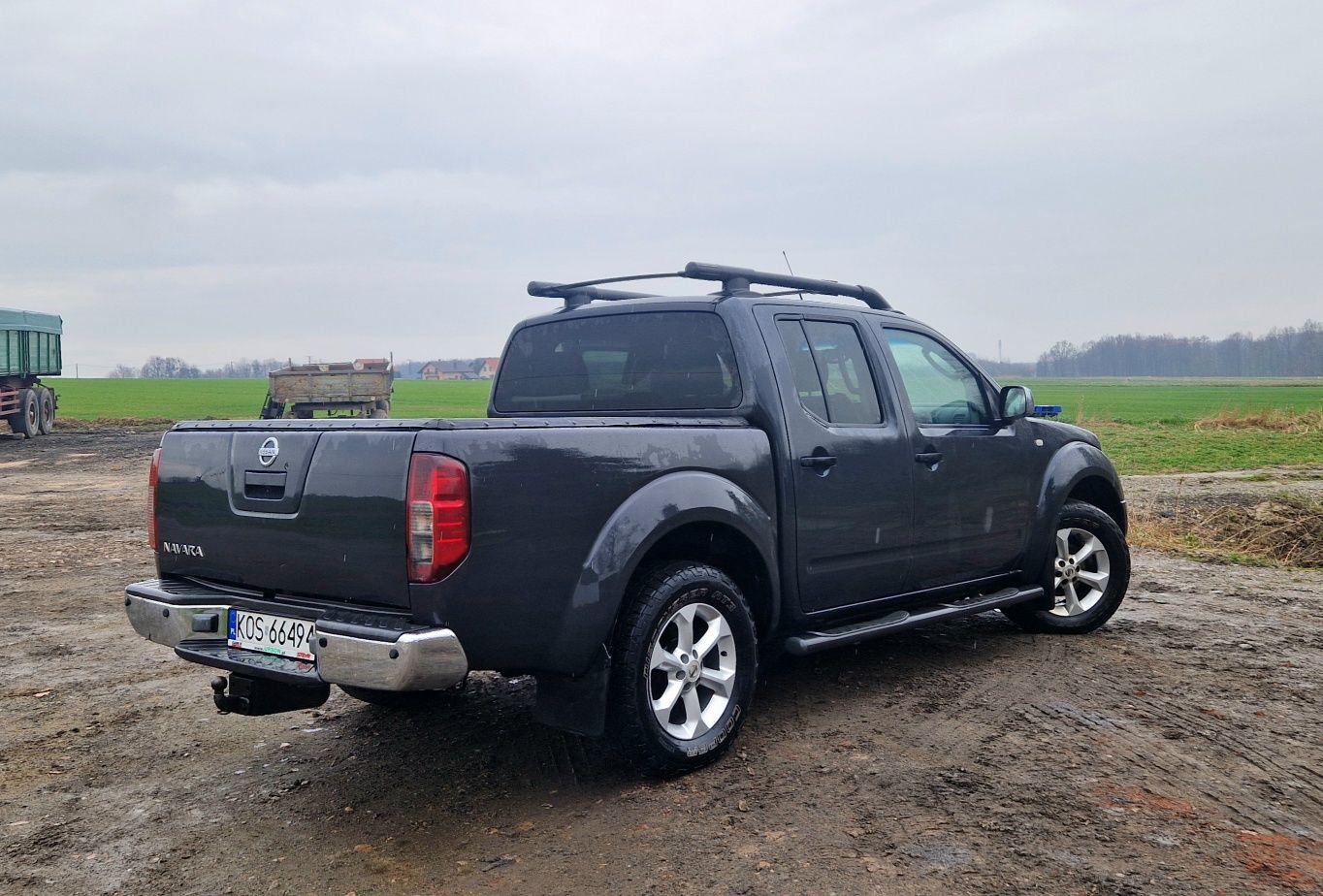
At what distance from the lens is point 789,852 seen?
3.53 metres

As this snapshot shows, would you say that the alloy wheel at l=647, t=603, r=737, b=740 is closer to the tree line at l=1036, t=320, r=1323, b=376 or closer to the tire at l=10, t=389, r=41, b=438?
the tire at l=10, t=389, r=41, b=438

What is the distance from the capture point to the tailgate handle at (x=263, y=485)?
393 centimetres

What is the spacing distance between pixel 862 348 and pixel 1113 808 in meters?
2.45

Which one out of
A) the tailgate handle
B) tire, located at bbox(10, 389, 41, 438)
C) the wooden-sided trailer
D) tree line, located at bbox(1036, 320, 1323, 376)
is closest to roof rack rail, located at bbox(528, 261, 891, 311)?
the tailgate handle

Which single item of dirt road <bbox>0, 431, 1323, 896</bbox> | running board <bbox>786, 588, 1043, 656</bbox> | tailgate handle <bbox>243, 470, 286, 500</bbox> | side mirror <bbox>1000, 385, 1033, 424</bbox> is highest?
side mirror <bbox>1000, 385, 1033, 424</bbox>

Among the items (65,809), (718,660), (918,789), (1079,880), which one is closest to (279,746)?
(65,809)

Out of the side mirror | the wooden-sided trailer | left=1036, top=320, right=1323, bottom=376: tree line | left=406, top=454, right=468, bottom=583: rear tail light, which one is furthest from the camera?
left=1036, top=320, right=1323, bottom=376: tree line

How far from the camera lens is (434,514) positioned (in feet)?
11.6

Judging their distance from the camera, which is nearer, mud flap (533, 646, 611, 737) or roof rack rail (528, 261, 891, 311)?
mud flap (533, 646, 611, 737)

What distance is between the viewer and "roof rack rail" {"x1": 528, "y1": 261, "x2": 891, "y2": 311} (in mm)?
4969

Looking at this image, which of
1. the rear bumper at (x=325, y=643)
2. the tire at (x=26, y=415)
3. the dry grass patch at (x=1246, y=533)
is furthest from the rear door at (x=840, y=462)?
the tire at (x=26, y=415)

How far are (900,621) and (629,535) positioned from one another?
1.82 meters

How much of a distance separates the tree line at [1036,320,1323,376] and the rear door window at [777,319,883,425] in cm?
13863

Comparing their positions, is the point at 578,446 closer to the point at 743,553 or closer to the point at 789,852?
the point at 743,553
